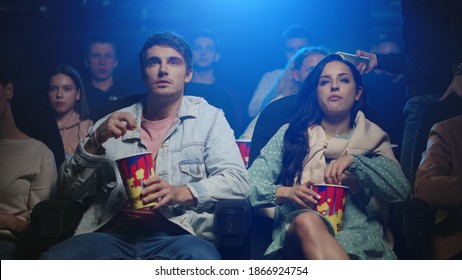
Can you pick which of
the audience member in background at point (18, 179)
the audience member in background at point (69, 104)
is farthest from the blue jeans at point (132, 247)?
the audience member in background at point (69, 104)

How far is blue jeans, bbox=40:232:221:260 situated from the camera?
2.28 meters

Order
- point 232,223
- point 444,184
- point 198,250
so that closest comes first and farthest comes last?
point 232,223 → point 198,250 → point 444,184

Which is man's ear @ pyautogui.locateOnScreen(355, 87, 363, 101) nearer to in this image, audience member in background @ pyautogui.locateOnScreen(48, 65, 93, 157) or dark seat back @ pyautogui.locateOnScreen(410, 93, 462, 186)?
dark seat back @ pyautogui.locateOnScreen(410, 93, 462, 186)

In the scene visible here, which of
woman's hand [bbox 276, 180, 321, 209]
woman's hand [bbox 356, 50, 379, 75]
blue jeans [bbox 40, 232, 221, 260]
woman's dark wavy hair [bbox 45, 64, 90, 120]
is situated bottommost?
blue jeans [bbox 40, 232, 221, 260]

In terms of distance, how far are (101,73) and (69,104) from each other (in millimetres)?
204

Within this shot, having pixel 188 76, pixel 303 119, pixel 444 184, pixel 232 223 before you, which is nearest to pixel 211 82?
pixel 188 76

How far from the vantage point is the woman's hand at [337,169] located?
239 centimetres

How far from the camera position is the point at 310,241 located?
2248 mm

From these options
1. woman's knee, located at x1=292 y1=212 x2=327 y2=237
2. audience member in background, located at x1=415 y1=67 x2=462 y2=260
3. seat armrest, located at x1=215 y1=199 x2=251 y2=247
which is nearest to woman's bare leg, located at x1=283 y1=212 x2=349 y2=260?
woman's knee, located at x1=292 y1=212 x2=327 y2=237

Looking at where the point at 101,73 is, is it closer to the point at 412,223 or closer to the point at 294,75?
the point at 294,75

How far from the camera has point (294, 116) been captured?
8.32 feet

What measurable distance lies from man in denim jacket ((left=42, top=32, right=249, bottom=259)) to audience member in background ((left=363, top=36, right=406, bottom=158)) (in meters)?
0.66

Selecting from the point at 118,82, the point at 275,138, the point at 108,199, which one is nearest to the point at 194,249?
the point at 108,199
